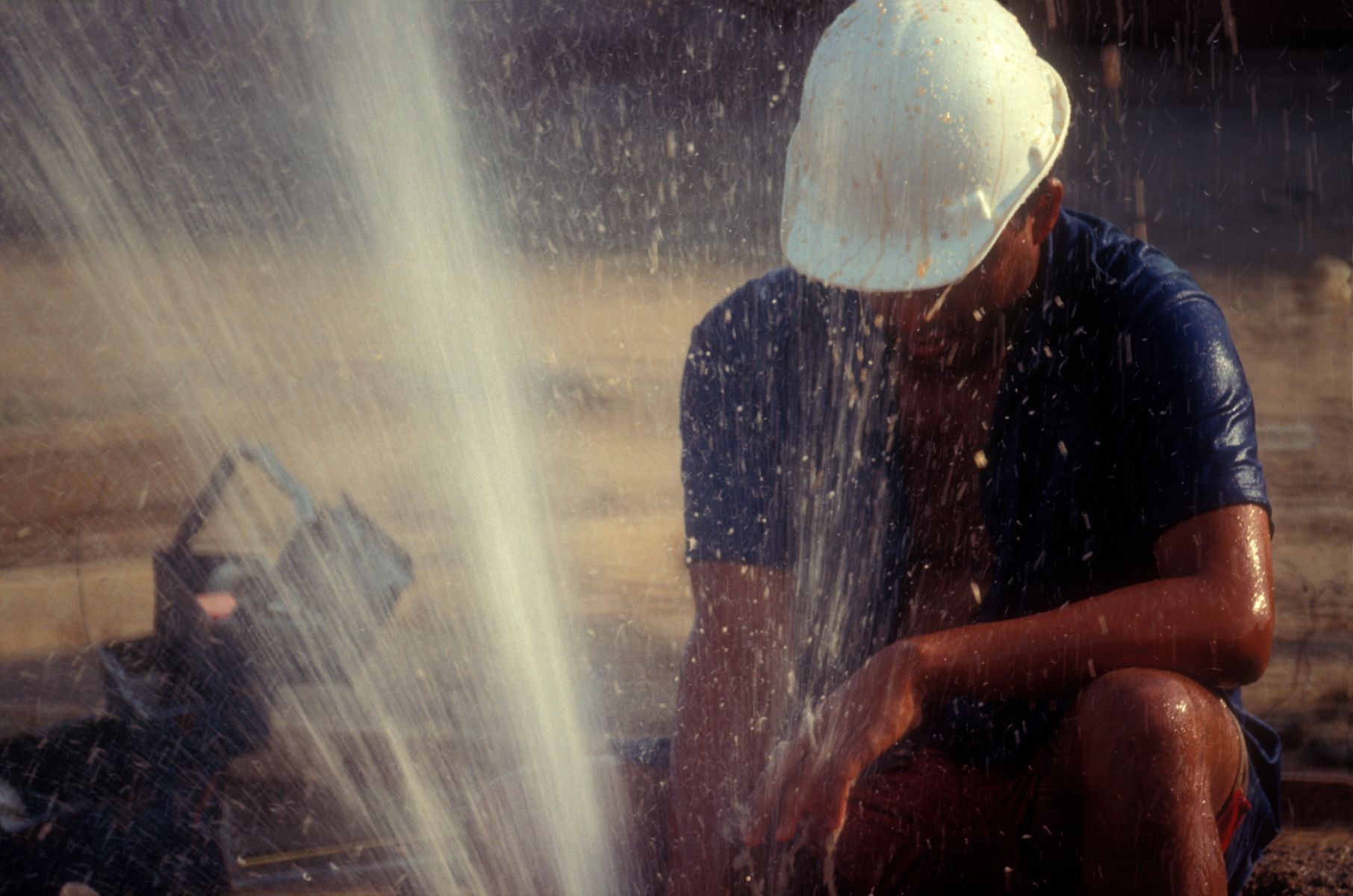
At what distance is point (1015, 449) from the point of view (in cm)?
205

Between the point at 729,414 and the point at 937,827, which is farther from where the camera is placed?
the point at 729,414

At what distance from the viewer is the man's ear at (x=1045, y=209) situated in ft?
6.36

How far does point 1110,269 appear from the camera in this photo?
2.00 meters

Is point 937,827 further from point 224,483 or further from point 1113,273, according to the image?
point 224,483

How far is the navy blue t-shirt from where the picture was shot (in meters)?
1.83

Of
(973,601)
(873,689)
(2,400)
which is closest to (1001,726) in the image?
(973,601)

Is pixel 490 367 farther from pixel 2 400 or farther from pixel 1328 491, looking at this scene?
pixel 1328 491

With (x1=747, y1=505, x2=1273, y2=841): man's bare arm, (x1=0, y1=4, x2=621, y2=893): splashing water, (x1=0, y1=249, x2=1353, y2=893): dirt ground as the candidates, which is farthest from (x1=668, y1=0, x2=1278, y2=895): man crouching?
(x1=0, y1=249, x2=1353, y2=893): dirt ground

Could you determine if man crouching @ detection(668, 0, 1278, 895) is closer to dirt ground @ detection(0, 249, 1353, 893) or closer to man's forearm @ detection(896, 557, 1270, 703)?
man's forearm @ detection(896, 557, 1270, 703)

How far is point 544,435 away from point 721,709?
320cm

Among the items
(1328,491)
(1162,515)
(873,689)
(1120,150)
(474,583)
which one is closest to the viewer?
(873,689)

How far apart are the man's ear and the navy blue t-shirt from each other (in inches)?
2.5

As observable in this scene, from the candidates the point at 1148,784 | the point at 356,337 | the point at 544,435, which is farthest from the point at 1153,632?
the point at 356,337

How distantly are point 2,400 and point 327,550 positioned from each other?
2685 millimetres
